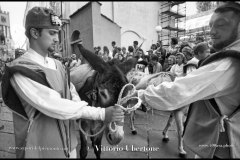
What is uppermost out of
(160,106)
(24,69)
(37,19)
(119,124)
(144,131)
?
(37,19)

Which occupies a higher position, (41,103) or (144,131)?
(41,103)

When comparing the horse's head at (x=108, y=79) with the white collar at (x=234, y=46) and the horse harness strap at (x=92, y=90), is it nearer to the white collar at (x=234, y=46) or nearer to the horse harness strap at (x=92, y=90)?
the horse harness strap at (x=92, y=90)

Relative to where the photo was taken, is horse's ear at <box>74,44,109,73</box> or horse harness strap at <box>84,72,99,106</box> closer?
horse harness strap at <box>84,72,99,106</box>

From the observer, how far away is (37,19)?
1393 millimetres

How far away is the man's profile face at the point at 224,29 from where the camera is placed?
4.99 feet

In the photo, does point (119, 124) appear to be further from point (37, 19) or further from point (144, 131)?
point (144, 131)

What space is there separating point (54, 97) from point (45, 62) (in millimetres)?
436

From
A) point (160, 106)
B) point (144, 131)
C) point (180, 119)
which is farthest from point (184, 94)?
point (144, 131)

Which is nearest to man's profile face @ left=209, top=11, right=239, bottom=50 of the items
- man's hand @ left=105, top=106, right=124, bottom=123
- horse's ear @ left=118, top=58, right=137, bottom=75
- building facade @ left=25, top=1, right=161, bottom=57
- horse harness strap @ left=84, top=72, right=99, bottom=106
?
horse's ear @ left=118, top=58, right=137, bottom=75

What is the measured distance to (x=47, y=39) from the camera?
1439mm

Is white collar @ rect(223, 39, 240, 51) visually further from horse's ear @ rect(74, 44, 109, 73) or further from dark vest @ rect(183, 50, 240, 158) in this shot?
horse's ear @ rect(74, 44, 109, 73)

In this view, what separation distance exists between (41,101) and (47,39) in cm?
55

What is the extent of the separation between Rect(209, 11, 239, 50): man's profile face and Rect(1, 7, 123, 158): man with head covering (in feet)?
3.81

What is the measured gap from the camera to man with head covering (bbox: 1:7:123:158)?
1247 millimetres
